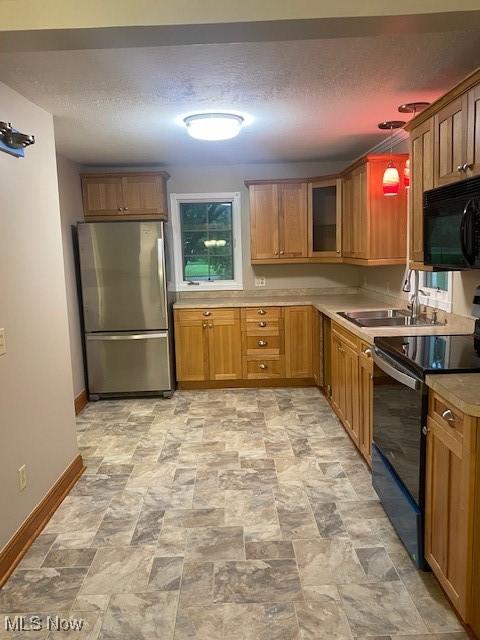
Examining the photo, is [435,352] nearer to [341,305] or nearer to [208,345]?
[341,305]

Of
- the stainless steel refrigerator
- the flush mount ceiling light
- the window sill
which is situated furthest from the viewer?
the window sill

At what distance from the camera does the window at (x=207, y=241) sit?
5.48 metres

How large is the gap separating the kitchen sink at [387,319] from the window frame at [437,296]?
0.36ft

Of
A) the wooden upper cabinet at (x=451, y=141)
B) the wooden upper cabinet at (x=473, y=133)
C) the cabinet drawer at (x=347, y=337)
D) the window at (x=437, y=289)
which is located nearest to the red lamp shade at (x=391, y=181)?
the window at (x=437, y=289)

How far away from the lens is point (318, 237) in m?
5.19

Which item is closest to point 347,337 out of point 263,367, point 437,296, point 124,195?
point 437,296

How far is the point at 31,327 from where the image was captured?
8.79ft

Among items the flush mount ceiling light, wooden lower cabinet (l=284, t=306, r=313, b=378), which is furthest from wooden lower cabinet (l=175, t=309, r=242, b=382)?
the flush mount ceiling light

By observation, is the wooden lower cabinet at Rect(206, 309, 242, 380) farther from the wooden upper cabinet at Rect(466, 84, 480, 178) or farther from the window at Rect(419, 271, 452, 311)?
the wooden upper cabinet at Rect(466, 84, 480, 178)

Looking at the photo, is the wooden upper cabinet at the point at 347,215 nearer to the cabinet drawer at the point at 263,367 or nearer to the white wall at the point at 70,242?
the cabinet drawer at the point at 263,367

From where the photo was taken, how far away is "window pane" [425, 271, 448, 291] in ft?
11.2

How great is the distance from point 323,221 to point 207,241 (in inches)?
52.1

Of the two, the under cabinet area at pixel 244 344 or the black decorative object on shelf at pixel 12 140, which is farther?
the under cabinet area at pixel 244 344

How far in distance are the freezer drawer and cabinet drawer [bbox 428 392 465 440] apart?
319cm
